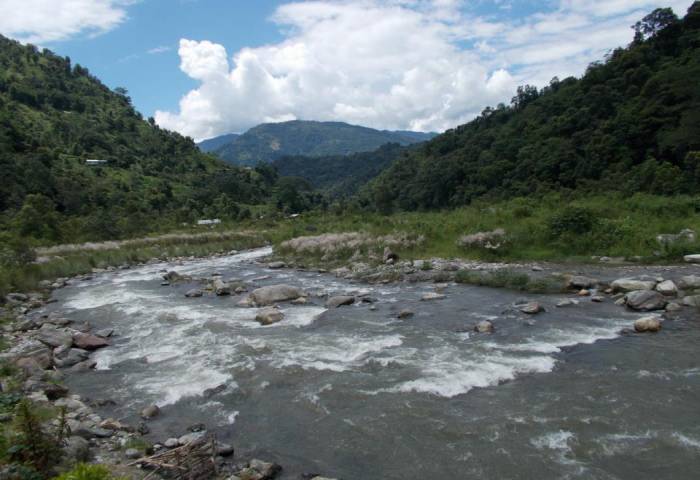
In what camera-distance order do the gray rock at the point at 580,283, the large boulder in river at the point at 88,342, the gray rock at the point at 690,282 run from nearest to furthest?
the large boulder in river at the point at 88,342 → the gray rock at the point at 690,282 → the gray rock at the point at 580,283

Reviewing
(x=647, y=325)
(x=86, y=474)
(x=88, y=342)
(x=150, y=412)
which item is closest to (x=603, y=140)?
(x=647, y=325)

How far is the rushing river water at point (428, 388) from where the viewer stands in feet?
25.3

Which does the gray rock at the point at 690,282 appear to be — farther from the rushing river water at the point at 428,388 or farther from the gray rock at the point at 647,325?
the gray rock at the point at 647,325

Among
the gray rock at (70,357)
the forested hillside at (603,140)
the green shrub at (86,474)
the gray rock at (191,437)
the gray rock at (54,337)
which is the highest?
the forested hillside at (603,140)

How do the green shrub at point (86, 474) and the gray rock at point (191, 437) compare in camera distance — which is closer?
the green shrub at point (86, 474)

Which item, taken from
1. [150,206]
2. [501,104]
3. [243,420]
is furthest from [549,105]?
[243,420]

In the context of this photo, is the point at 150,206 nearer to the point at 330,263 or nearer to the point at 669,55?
the point at 330,263

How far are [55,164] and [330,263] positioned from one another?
7061cm

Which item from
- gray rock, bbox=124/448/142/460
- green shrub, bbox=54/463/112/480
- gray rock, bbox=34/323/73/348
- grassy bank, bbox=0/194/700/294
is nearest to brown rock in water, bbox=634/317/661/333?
grassy bank, bbox=0/194/700/294

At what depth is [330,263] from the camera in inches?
1156

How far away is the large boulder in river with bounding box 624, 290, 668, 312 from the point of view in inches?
587

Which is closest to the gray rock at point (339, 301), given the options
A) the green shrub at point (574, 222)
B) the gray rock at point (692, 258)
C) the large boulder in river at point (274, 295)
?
the large boulder in river at point (274, 295)

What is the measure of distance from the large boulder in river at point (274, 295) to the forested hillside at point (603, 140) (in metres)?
28.6

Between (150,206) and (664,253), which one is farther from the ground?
(150,206)
